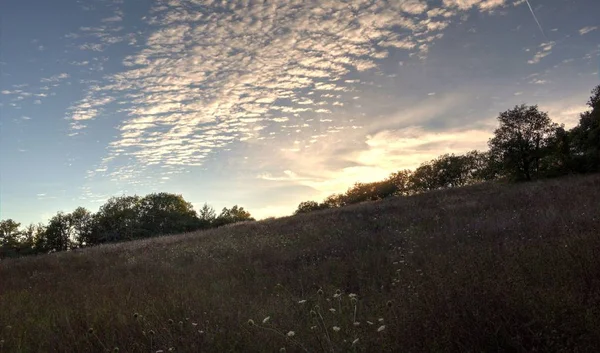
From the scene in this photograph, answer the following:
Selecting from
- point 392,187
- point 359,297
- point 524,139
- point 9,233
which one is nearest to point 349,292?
point 359,297

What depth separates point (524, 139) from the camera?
30.7 meters

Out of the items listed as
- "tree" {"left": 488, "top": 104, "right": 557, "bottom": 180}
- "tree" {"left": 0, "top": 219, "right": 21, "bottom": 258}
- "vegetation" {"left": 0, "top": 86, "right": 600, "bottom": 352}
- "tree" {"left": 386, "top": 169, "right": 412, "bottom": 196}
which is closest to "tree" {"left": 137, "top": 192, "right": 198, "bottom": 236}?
"tree" {"left": 0, "top": 219, "right": 21, "bottom": 258}

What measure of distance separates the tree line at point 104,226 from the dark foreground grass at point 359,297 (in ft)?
186

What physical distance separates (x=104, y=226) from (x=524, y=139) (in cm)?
6927

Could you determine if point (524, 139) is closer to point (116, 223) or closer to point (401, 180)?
point (401, 180)

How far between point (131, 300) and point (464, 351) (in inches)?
197

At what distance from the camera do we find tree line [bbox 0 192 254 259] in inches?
2564

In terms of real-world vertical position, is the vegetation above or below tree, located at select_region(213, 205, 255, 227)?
below

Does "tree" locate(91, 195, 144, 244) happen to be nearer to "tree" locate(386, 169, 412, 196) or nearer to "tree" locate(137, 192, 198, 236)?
"tree" locate(137, 192, 198, 236)

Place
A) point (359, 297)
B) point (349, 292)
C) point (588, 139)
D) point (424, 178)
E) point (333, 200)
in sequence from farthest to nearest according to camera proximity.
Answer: point (333, 200) → point (424, 178) → point (588, 139) → point (349, 292) → point (359, 297)

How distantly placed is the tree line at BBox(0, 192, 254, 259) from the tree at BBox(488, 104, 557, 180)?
156 feet

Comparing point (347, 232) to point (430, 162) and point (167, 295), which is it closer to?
point (167, 295)

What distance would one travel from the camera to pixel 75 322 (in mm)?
4914

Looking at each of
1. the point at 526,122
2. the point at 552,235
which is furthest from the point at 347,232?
the point at 526,122
